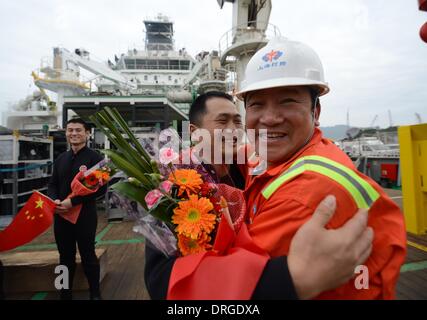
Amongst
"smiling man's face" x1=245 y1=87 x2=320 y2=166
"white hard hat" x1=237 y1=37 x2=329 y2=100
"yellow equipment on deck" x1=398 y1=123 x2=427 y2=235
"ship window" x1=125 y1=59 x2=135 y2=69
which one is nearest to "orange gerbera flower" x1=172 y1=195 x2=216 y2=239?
"smiling man's face" x1=245 y1=87 x2=320 y2=166

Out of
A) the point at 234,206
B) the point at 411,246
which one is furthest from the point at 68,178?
the point at 411,246

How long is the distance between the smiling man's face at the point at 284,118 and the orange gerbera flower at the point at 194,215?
0.42 meters

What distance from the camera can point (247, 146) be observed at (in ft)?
6.96

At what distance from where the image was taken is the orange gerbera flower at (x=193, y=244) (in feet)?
2.89

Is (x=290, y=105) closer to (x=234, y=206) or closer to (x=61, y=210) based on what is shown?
(x=234, y=206)

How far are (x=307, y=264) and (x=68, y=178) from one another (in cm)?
303

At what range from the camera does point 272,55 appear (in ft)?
3.87

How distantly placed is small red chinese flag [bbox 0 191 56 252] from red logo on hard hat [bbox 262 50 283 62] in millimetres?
2782

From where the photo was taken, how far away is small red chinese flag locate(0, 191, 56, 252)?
2746mm

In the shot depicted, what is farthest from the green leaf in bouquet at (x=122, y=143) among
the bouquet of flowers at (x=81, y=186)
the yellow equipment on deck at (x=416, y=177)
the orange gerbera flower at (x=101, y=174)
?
the yellow equipment on deck at (x=416, y=177)

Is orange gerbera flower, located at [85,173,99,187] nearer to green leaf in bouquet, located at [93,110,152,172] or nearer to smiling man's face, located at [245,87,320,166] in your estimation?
green leaf in bouquet, located at [93,110,152,172]

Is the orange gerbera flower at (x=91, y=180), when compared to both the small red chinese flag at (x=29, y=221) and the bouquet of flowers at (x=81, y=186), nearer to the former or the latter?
the bouquet of flowers at (x=81, y=186)

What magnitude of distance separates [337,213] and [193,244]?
0.49 meters

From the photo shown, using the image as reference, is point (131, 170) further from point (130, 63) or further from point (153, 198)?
point (130, 63)
